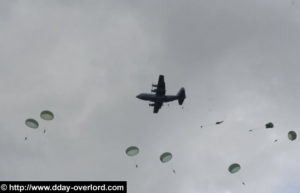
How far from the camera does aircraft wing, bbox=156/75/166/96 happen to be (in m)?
113

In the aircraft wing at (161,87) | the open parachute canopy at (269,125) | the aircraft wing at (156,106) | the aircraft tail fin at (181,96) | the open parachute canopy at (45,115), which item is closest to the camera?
the open parachute canopy at (45,115)

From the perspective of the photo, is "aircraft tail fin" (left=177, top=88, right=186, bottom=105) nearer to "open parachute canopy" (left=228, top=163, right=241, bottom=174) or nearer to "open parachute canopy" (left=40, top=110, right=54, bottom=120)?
"open parachute canopy" (left=228, top=163, right=241, bottom=174)

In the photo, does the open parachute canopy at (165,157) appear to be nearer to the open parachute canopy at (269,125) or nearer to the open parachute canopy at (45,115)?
the open parachute canopy at (269,125)

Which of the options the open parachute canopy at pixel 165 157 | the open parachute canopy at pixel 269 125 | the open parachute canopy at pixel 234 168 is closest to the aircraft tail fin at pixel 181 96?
the open parachute canopy at pixel 269 125

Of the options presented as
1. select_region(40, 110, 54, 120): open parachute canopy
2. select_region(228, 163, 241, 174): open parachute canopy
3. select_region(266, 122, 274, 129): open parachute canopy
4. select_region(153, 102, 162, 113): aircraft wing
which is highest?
select_region(153, 102, 162, 113): aircraft wing

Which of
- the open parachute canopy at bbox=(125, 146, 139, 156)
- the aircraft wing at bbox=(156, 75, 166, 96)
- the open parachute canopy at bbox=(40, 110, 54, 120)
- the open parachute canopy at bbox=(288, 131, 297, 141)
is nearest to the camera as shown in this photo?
the open parachute canopy at bbox=(125, 146, 139, 156)

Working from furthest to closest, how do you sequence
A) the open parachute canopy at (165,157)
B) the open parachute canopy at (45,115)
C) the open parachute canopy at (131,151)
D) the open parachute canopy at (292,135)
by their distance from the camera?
1. the open parachute canopy at (45,115)
2. the open parachute canopy at (292,135)
3. the open parachute canopy at (165,157)
4. the open parachute canopy at (131,151)

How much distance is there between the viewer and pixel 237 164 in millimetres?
72000

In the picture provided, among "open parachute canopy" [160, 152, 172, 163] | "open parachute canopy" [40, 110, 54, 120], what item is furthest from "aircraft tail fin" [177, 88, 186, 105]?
"open parachute canopy" [40, 110, 54, 120]

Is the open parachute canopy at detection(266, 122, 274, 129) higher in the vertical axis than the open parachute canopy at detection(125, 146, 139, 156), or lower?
higher

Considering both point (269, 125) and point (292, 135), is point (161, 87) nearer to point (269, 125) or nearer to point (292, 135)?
point (269, 125)

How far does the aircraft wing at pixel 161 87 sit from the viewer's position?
113 metres

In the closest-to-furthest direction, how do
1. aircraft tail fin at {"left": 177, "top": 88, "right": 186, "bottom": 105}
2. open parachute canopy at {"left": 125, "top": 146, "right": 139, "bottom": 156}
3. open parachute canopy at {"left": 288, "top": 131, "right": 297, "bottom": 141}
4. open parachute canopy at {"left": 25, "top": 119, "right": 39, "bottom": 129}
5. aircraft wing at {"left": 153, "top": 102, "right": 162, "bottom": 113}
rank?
open parachute canopy at {"left": 125, "top": 146, "right": 139, "bottom": 156} < open parachute canopy at {"left": 25, "top": 119, "right": 39, "bottom": 129} < open parachute canopy at {"left": 288, "top": 131, "right": 297, "bottom": 141} < aircraft wing at {"left": 153, "top": 102, "right": 162, "bottom": 113} < aircraft tail fin at {"left": 177, "top": 88, "right": 186, "bottom": 105}

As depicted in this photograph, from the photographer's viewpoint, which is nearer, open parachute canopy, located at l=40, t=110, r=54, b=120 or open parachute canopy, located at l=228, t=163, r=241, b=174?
open parachute canopy, located at l=228, t=163, r=241, b=174
